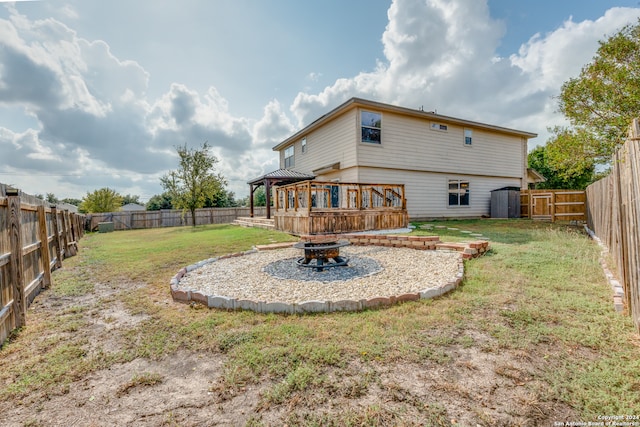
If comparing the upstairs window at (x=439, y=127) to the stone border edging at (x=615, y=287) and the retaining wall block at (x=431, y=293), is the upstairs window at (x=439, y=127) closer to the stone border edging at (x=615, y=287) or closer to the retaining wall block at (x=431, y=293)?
the stone border edging at (x=615, y=287)

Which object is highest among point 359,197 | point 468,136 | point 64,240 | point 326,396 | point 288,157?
point 468,136

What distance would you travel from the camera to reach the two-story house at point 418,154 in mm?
12664

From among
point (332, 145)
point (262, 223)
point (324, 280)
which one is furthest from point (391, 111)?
point (324, 280)

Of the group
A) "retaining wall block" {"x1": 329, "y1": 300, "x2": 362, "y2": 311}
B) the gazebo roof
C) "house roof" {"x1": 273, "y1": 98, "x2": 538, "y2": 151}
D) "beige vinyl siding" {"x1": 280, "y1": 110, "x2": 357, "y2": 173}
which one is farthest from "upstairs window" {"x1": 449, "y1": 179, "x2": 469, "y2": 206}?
"retaining wall block" {"x1": 329, "y1": 300, "x2": 362, "y2": 311}

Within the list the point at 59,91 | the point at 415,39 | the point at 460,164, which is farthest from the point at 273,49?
the point at 460,164

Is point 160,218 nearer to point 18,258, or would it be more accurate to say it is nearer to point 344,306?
point 18,258

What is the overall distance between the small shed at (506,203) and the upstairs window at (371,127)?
8231mm

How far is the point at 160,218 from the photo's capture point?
909 inches

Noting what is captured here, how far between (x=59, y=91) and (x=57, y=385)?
46.1 feet

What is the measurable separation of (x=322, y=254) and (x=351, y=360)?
3022mm

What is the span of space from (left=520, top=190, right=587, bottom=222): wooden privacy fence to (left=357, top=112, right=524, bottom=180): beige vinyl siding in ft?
9.59

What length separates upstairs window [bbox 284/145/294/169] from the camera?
1831cm

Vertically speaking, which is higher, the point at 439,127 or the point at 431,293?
the point at 439,127

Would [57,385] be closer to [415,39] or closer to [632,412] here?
[632,412]
